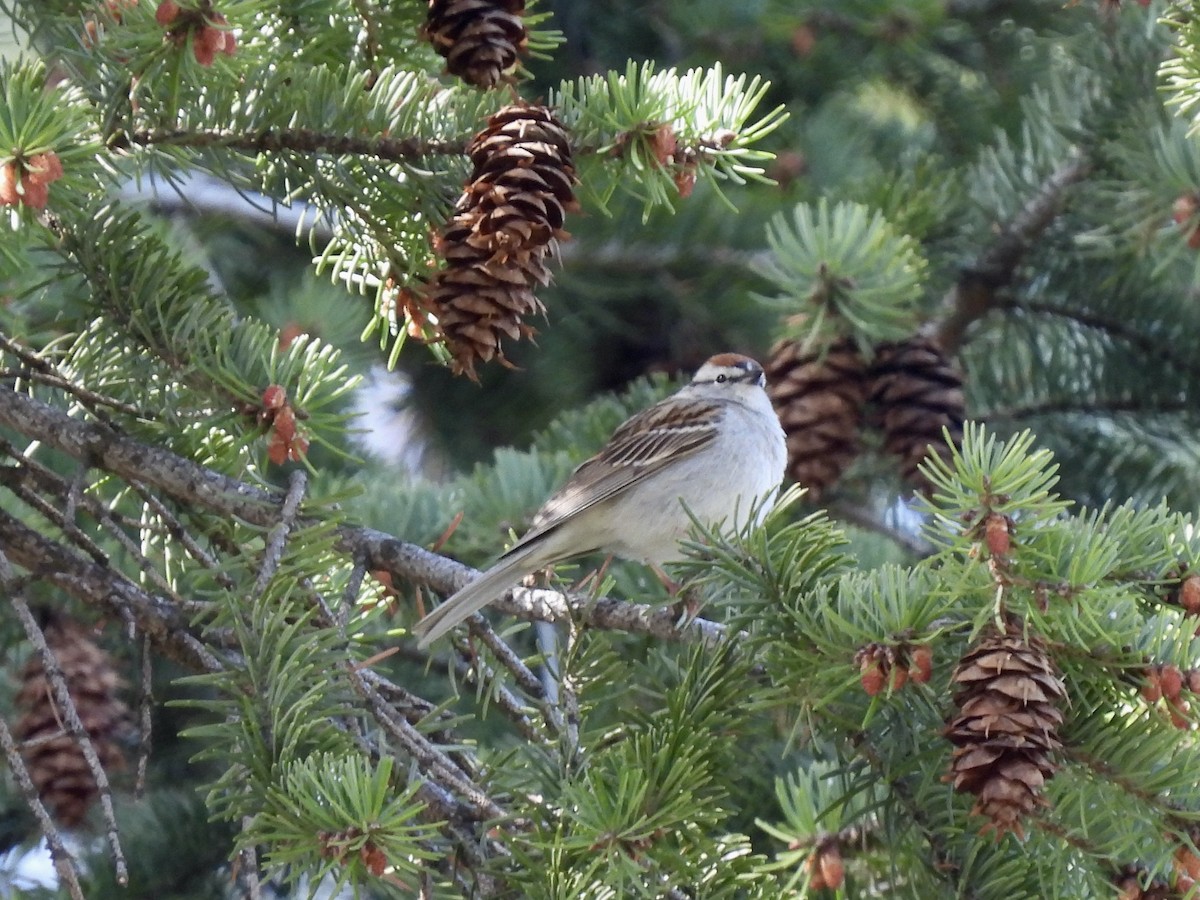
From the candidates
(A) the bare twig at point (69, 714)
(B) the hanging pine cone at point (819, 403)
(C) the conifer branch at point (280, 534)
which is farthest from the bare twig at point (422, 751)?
(B) the hanging pine cone at point (819, 403)

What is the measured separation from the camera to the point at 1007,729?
138 cm

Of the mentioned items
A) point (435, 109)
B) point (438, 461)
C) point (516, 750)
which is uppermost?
point (435, 109)

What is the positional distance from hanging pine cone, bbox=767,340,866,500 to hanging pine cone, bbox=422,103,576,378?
1173mm

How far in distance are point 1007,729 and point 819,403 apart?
1.63 metres

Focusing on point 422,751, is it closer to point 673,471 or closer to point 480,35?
point 480,35

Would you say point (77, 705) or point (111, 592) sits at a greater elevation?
point (111, 592)

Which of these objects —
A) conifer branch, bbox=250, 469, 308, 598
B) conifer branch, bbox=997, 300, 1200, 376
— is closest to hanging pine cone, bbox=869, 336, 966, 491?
conifer branch, bbox=997, 300, 1200, 376

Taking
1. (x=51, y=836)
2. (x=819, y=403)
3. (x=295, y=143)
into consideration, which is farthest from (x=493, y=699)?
(x=819, y=403)

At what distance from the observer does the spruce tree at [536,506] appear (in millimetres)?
1475

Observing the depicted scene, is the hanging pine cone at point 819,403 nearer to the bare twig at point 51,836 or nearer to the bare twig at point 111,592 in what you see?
the bare twig at point 111,592

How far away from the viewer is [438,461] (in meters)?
4.32

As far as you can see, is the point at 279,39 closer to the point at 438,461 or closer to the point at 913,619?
the point at 913,619

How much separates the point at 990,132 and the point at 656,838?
2.94m

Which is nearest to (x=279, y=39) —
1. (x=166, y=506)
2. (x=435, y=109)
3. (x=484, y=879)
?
(x=435, y=109)
